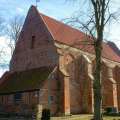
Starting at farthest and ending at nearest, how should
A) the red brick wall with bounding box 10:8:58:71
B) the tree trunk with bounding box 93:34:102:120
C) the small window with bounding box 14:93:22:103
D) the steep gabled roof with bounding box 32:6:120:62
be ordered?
the steep gabled roof with bounding box 32:6:120:62
the red brick wall with bounding box 10:8:58:71
the small window with bounding box 14:93:22:103
the tree trunk with bounding box 93:34:102:120

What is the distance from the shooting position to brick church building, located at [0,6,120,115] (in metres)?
38.2

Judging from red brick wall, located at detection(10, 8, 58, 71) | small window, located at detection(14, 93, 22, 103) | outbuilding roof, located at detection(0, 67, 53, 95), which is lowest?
small window, located at detection(14, 93, 22, 103)

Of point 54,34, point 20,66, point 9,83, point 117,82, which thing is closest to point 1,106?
point 9,83

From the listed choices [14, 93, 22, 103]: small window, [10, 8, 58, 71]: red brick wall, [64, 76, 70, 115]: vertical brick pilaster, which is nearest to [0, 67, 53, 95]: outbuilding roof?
[14, 93, 22, 103]: small window

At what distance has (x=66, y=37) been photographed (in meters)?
44.8

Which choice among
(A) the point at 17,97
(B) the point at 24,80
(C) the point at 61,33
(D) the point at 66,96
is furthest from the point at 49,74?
(C) the point at 61,33

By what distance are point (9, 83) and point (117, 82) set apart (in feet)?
62.3

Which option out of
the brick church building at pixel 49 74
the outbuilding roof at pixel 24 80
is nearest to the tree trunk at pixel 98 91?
the brick church building at pixel 49 74

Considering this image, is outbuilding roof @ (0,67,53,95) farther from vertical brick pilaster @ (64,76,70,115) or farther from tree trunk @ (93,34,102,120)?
tree trunk @ (93,34,102,120)

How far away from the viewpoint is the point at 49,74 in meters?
38.2

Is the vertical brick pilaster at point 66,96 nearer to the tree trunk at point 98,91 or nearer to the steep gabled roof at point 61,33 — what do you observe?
the steep gabled roof at point 61,33

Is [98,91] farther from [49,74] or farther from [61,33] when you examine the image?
[61,33]

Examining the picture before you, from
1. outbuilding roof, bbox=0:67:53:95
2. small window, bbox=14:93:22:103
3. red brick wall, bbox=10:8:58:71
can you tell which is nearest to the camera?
outbuilding roof, bbox=0:67:53:95

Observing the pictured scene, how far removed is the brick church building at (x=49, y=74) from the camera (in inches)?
1506
